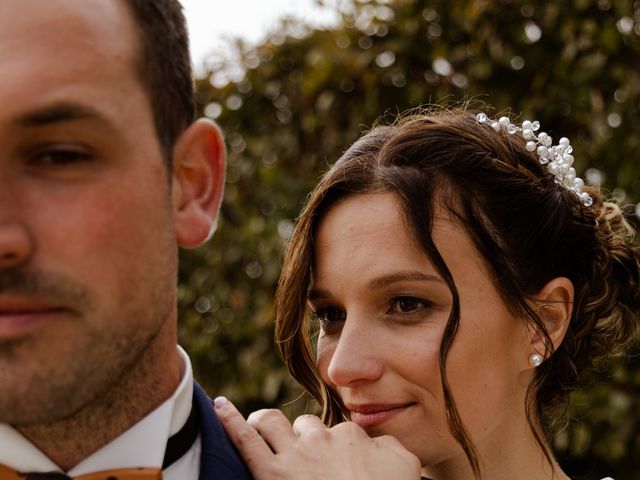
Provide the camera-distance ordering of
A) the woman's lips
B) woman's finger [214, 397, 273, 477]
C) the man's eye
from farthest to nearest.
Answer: the woman's lips
woman's finger [214, 397, 273, 477]
the man's eye

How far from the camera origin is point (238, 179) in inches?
201

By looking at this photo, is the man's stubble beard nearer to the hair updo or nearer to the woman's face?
the woman's face

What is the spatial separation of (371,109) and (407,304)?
6.17 ft

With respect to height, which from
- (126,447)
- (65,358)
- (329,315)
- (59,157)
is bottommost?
(329,315)

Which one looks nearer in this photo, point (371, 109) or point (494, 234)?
point (494, 234)

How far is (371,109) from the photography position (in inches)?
179

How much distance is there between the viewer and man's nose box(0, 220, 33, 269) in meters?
1.67

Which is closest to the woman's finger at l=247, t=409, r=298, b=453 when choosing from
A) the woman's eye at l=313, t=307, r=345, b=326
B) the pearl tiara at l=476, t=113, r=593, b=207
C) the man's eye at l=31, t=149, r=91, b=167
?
the woman's eye at l=313, t=307, r=345, b=326

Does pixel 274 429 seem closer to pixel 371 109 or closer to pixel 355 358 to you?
pixel 355 358

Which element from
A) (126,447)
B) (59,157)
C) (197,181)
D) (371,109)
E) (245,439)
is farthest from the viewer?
(371,109)

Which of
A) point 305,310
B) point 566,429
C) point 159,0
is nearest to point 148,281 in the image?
point 159,0

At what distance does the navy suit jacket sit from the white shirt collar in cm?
9

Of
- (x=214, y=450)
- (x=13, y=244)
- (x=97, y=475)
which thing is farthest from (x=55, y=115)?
(x=214, y=450)

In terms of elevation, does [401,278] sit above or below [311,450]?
above
